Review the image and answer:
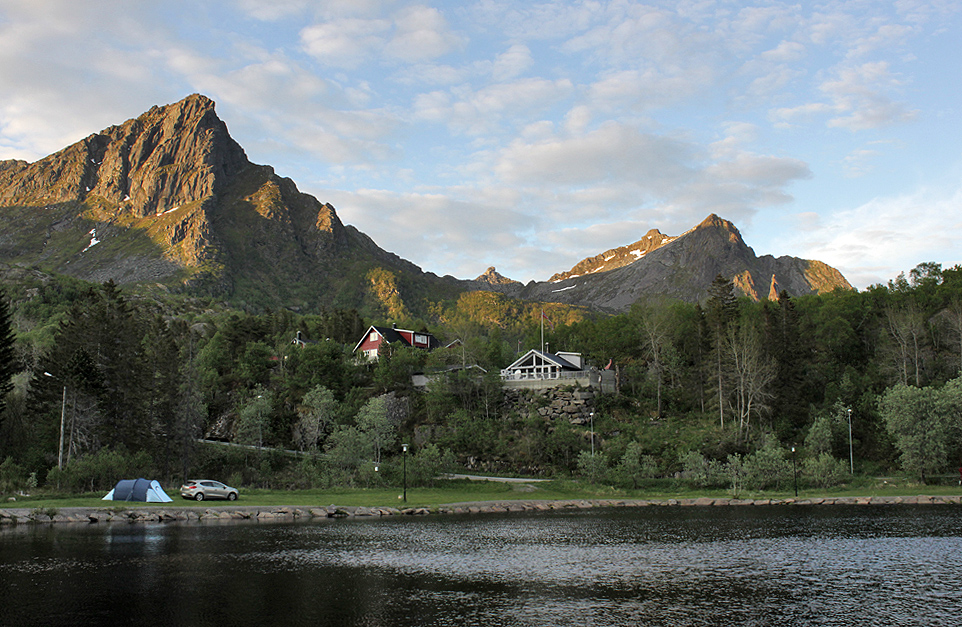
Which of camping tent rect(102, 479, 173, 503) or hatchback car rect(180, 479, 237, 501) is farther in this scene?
hatchback car rect(180, 479, 237, 501)

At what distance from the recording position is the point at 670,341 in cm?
8744

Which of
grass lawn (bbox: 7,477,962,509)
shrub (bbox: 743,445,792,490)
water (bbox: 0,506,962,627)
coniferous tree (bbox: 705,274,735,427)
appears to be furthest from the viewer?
coniferous tree (bbox: 705,274,735,427)

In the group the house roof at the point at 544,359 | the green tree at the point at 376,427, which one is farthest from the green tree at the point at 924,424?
the green tree at the point at 376,427

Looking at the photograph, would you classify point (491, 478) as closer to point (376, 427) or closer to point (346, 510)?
point (376, 427)

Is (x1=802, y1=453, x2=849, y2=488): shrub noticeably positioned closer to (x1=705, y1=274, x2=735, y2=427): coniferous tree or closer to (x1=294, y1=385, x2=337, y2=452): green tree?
(x1=705, y1=274, x2=735, y2=427): coniferous tree

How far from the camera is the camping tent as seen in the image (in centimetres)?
4550

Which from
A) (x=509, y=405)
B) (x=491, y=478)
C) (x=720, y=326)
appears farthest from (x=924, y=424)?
(x=509, y=405)

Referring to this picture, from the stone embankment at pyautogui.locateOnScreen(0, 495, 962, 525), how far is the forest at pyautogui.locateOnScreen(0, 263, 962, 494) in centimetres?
740

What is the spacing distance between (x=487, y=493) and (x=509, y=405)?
2496 centimetres

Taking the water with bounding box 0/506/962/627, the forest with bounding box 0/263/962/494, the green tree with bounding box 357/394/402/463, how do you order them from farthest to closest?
1. the green tree with bounding box 357/394/402/463
2. the forest with bounding box 0/263/962/494
3. the water with bounding box 0/506/962/627

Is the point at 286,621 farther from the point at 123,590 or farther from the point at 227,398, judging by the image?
the point at 227,398

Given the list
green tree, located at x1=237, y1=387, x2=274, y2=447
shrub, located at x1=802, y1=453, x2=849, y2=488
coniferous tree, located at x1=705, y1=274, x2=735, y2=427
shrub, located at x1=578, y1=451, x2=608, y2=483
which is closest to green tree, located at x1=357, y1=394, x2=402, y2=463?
green tree, located at x1=237, y1=387, x2=274, y2=447

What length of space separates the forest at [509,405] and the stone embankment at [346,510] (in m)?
7.40

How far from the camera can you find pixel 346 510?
152 ft
